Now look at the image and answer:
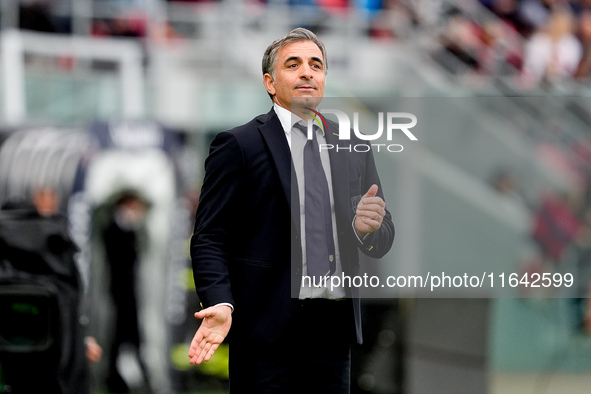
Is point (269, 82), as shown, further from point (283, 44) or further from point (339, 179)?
point (339, 179)

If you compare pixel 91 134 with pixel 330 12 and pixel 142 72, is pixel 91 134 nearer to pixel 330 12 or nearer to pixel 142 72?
pixel 142 72

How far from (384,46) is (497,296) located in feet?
22.7

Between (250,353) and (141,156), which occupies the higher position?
(141,156)

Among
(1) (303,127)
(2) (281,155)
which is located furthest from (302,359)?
(1) (303,127)

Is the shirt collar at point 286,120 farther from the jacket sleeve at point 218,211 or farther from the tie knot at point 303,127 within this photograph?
the jacket sleeve at point 218,211

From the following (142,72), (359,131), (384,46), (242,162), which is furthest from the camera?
(384,46)

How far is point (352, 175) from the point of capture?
149 inches

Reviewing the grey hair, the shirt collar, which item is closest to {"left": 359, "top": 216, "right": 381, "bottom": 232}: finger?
the shirt collar

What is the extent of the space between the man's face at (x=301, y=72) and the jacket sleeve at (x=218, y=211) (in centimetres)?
24

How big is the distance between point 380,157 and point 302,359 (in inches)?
40.6

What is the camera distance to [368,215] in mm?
3676

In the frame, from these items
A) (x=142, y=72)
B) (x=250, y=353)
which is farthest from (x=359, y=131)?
(x=142, y=72)

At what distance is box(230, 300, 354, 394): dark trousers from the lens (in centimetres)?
362

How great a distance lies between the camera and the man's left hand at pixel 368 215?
367 centimetres
